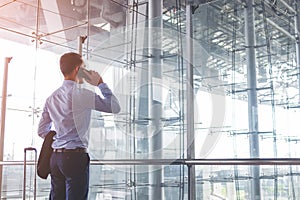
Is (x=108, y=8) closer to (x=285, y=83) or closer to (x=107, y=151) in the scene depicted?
(x=107, y=151)

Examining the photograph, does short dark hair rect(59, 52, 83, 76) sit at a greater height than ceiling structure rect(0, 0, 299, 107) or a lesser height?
lesser

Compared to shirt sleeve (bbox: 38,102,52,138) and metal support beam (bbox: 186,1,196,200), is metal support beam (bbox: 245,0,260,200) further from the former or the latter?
shirt sleeve (bbox: 38,102,52,138)

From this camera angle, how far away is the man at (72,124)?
979mm

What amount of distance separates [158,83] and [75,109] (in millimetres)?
1556

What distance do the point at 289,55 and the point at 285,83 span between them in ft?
0.81

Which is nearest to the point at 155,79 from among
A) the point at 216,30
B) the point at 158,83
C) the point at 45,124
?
the point at 158,83

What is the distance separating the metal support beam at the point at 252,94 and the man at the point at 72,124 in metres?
1.78

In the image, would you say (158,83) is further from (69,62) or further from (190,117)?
(69,62)

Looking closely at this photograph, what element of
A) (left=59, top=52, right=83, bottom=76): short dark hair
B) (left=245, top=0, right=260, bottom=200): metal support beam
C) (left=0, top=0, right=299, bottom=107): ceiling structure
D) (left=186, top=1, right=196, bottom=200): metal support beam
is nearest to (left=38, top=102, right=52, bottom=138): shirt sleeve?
(left=59, top=52, right=83, bottom=76): short dark hair

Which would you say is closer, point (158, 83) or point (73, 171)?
point (73, 171)

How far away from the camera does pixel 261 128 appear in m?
2.66

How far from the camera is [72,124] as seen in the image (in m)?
1.01

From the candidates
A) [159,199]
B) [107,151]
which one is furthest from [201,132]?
[159,199]

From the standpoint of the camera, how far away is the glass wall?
2391 millimetres
